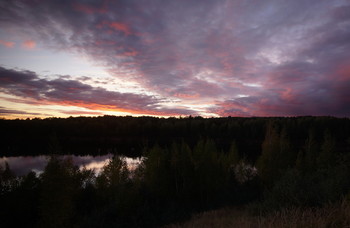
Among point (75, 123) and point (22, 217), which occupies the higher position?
point (75, 123)

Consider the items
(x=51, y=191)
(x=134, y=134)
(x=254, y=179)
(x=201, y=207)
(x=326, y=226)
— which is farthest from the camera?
(x=134, y=134)

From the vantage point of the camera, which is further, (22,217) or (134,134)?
(134,134)

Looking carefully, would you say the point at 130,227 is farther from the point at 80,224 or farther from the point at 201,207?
the point at 201,207

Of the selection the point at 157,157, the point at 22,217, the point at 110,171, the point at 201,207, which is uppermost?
the point at 157,157

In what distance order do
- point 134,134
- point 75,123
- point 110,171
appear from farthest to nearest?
1. point 75,123
2. point 134,134
3. point 110,171

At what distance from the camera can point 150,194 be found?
27.5 metres

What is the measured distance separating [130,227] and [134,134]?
119861mm

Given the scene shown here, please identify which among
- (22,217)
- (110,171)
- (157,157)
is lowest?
(22,217)

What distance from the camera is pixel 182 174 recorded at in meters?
27.2

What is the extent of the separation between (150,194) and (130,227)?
24.8 feet

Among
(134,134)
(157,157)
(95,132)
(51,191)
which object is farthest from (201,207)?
(95,132)

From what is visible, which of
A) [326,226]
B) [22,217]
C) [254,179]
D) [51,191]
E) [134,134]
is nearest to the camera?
[326,226]

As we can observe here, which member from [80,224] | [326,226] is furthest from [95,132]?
[326,226]

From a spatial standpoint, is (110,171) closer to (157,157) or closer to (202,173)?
(157,157)
